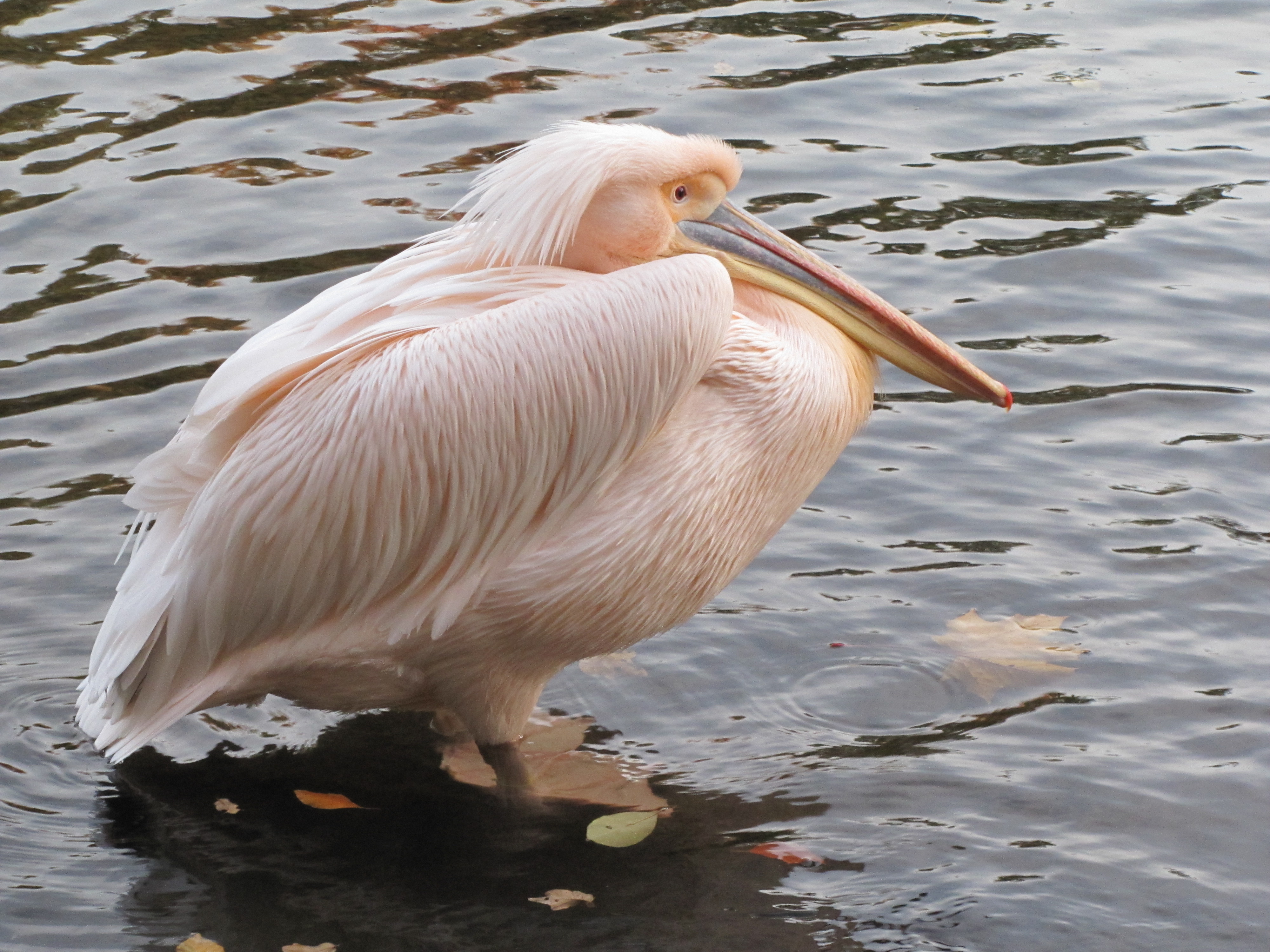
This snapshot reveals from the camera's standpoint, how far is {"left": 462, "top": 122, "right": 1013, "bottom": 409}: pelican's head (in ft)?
11.5

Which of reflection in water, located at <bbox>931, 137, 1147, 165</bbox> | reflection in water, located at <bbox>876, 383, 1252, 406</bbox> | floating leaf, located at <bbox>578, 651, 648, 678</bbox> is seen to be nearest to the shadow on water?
floating leaf, located at <bbox>578, 651, 648, 678</bbox>

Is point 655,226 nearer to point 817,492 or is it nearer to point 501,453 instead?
point 501,453

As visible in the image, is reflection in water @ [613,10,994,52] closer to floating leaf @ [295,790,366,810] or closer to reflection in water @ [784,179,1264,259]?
reflection in water @ [784,179,1264,259]

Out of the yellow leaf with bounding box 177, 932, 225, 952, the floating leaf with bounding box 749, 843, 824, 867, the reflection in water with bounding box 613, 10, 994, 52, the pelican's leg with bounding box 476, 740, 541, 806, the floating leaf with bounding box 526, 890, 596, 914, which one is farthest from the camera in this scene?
the reflection in water with bounding box 613, 10, 994, 52

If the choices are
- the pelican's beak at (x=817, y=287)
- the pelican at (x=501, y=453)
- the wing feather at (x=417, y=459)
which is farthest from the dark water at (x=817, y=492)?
the pelican's beak at (x=817, y=287)

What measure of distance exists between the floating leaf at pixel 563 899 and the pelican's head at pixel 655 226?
137 cm

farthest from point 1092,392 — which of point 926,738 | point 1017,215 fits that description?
point 926,738

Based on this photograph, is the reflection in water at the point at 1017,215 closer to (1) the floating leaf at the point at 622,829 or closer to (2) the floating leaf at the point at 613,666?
(2) the floating leaf at the point at 613,666

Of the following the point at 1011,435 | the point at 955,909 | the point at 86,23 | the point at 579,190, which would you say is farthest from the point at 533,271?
the point at 86,23

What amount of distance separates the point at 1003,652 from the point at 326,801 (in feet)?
5.97

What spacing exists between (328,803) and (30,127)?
14.8ft

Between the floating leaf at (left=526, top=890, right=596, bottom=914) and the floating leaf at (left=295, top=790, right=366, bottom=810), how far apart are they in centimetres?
57

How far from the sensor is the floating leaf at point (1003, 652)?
4301 mm

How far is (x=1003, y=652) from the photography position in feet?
14.4
